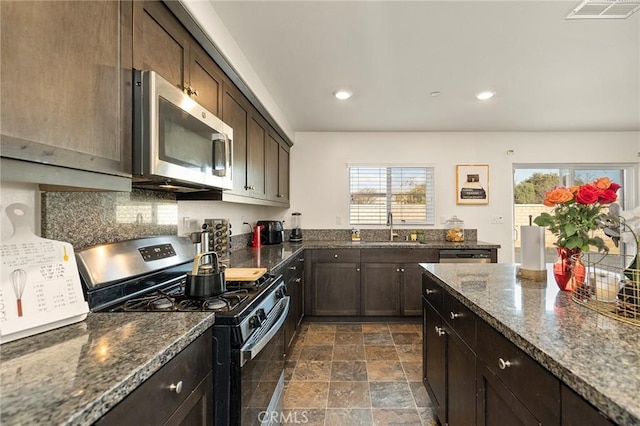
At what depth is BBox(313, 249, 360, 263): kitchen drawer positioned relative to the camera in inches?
136

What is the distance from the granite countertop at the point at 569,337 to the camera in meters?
0.60

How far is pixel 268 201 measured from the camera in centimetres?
302

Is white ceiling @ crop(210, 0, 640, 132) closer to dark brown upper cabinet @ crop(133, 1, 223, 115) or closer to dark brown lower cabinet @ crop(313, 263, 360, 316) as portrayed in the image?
dark brown upper cabinet @ crop(133, 1, 223, 115)

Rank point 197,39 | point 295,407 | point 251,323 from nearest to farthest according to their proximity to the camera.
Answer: point 251,323 < point 197,39 < point 295,407

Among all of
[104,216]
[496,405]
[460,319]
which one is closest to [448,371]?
[460,319]

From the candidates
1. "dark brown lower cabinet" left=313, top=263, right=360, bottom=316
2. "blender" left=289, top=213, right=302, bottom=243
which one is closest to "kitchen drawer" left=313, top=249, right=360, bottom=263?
"dark brown lower cabinet" left=313, top=263, right=360, bottom=316

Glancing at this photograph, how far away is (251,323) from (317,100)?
7.91 ft

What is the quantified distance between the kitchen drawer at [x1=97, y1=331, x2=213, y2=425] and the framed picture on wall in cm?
391

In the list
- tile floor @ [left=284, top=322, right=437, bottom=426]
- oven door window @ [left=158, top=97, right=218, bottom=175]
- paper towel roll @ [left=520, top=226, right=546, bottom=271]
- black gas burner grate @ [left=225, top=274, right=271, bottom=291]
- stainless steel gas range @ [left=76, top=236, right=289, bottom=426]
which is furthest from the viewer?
tile floor @ [left=284, top=322, right=437, bottom=426]

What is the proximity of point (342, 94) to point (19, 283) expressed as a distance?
2597 mm

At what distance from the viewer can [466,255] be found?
340 cm

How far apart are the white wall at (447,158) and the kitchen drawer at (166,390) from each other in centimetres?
318

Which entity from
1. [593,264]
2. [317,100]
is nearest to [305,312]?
[317,100]

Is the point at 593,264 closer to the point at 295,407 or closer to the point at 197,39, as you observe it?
the point at 295,407
